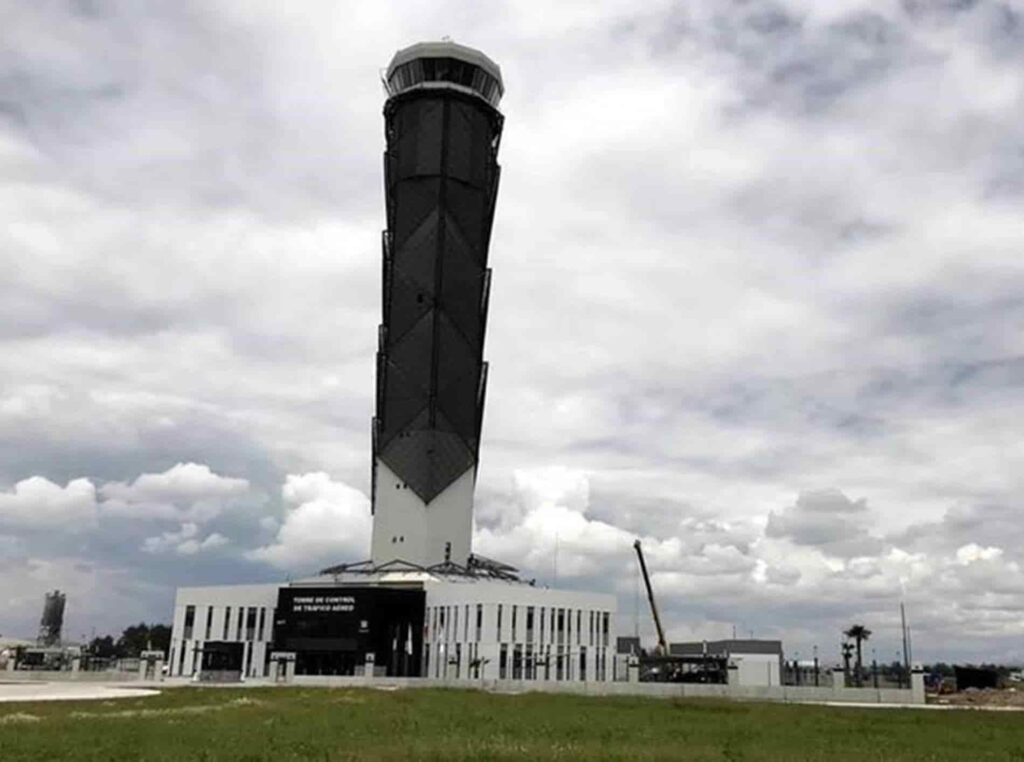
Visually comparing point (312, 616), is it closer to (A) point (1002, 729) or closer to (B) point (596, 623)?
(B) point (596, 623)

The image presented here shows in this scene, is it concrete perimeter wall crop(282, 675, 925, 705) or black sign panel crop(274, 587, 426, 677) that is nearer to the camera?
concrete perimeter wall crop(282, 675, 925, 705)

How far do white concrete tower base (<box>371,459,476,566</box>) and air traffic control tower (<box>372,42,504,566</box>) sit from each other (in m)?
0.13

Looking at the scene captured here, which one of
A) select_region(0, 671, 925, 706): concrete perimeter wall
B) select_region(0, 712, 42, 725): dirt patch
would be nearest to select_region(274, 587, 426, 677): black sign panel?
select_region(0, 671, 925, 706): concrete perimeter wall

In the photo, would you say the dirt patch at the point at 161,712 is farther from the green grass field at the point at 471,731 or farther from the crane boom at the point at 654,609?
the crane boom at the point at 654,609

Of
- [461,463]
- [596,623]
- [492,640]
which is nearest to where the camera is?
[492,640]

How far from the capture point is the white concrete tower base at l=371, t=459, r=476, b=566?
126125 mm

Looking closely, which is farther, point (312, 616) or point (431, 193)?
point (431, 193)

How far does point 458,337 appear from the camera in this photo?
13150cm

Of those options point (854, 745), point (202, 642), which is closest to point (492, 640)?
point (202, 642)

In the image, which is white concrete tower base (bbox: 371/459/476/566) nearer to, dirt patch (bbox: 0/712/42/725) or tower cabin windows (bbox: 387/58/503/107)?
tower cabin windows (bbox: 387/58/503/107)

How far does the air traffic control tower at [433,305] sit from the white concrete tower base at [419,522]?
13cm

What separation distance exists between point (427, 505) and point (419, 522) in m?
2.26

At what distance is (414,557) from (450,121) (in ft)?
182

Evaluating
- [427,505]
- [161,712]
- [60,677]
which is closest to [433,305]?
[427,505]
